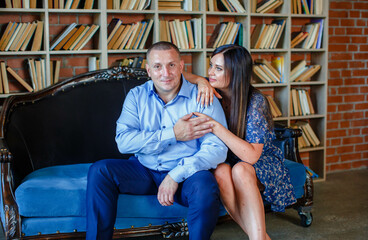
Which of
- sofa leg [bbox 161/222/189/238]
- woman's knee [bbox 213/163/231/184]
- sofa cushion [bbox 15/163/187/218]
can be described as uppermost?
woman's knee [bbox 213/163/231/184]

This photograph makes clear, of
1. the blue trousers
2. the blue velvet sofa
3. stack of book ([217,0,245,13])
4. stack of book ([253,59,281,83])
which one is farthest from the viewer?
stack of book ([253,59,281,83])

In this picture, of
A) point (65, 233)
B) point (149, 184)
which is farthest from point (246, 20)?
point (65, 233)

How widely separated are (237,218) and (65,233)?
3.22 ft

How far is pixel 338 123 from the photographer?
491 cm

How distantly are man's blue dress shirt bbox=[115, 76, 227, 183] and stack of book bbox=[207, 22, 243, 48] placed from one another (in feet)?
4.78

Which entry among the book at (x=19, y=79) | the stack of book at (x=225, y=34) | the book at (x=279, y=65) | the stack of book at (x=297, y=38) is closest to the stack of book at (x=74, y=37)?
the book at (x=19, y=79)

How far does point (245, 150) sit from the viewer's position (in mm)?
2623

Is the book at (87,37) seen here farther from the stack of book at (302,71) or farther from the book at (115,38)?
the stack of book at (302,71)

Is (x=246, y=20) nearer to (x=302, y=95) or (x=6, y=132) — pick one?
(x=302, y=95)

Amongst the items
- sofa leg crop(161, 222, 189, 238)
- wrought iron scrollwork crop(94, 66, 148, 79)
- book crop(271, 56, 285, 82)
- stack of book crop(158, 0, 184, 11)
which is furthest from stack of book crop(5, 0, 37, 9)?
book crop(271, 56, 285, 82)

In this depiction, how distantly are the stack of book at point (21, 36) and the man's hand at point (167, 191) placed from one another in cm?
174

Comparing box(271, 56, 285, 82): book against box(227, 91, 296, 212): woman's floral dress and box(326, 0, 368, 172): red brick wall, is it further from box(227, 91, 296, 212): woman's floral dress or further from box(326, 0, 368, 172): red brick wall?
box(227, 91, 296, 212): woman's floral dress

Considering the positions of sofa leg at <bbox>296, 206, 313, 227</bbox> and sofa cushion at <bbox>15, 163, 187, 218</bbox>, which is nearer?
sofa cushion at <bbox>15, 163, 187, 218</bbox>

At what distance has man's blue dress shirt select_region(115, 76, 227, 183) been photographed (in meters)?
2.58
